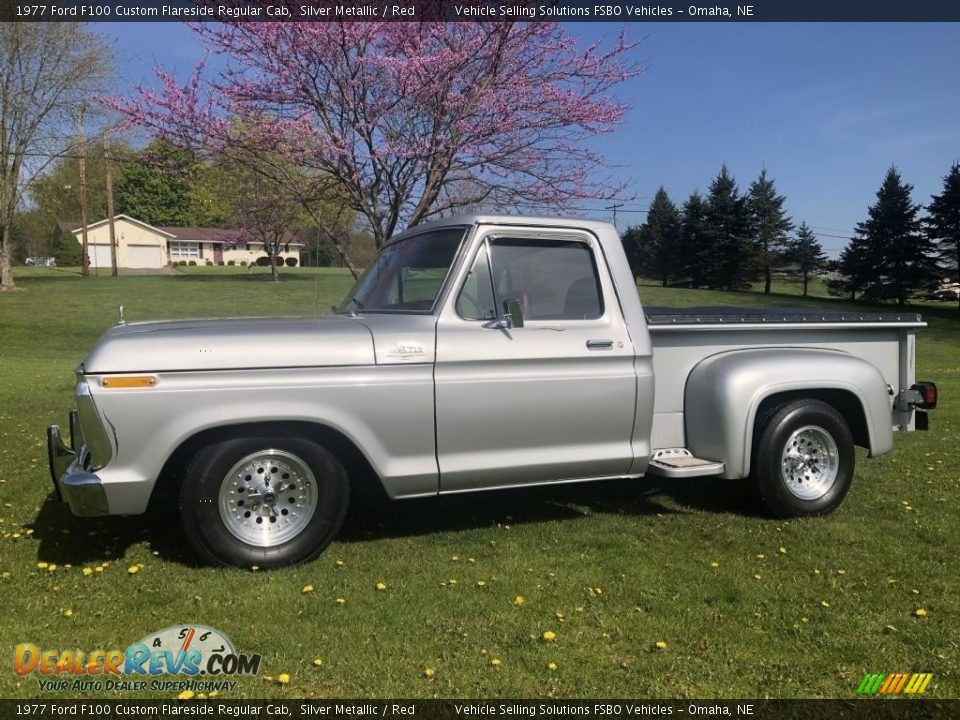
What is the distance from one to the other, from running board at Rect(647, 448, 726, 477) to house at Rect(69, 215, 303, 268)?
5975cm

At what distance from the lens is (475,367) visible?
432cm

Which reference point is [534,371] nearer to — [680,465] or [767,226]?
[680,465]

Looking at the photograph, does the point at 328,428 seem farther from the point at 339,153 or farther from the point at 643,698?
the point at 339,153

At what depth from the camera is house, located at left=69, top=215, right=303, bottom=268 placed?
65188mm

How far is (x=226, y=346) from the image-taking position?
12.9 feet

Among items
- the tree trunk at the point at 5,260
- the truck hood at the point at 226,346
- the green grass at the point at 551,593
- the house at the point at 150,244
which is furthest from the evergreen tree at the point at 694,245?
the truck hood at the point at 226,346

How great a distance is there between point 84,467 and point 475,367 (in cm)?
214

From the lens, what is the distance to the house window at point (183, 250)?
71.3 meters

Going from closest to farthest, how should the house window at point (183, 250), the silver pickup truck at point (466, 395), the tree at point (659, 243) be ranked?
1. the silver pickup truck at point (466, 395)
2. the tree at point (659, 243)
3. the house window at point (183, 250)

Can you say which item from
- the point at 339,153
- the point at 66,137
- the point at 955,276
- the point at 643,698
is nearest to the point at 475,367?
the point at 643,698

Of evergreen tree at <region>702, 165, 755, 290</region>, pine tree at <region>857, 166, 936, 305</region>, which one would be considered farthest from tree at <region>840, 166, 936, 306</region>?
evergreen tree at <region>702, 165, 755, 290</region>

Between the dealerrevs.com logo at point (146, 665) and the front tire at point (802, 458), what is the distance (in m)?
3.45

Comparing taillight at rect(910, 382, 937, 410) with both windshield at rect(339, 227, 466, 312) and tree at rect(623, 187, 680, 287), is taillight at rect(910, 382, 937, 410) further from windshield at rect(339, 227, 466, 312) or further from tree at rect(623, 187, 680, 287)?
tree at rect(623, 187, 680, 287)

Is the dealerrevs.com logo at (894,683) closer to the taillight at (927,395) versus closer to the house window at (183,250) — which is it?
the taillight at (927,395)
